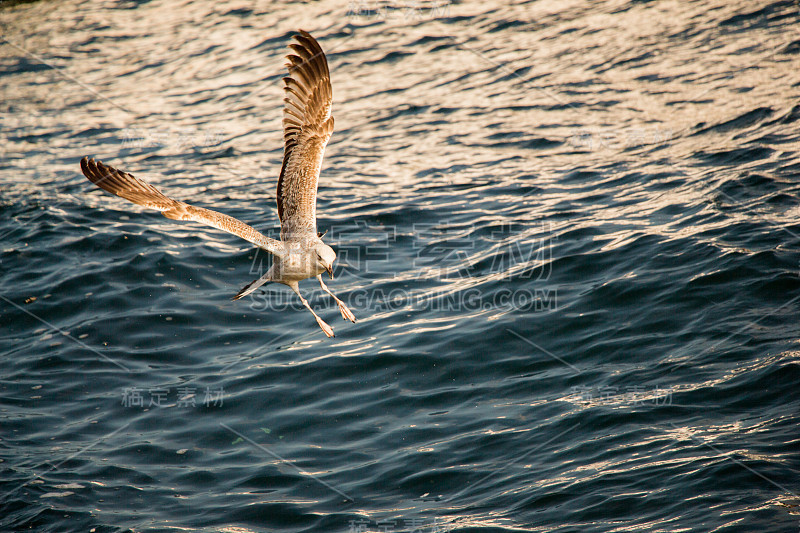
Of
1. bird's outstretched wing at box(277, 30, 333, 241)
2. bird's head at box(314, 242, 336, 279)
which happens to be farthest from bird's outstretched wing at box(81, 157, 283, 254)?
bird's outstretched wing at box(277, 30, 333, 241)

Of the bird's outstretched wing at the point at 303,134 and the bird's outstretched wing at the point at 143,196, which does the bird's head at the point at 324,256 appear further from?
the bird's outstretched wing at the point at 143,196

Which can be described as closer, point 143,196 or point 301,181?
point 143,196

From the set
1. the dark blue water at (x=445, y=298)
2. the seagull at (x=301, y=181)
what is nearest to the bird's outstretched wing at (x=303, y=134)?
the seagull at (x=301, y=181)

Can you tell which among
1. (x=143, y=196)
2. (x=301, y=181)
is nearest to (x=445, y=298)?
(x=301, y=181)

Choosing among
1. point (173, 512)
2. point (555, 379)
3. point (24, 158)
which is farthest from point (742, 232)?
point (24, 158)

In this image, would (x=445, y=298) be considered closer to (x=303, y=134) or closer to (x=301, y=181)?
Result: (x=301, y=181)

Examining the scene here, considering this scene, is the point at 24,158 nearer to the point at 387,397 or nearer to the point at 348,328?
the point at 348,328

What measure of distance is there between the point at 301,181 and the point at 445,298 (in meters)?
2.92

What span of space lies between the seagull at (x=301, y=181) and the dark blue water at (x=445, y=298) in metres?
1.58

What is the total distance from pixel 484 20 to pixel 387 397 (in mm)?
12017

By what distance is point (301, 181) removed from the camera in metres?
6.95

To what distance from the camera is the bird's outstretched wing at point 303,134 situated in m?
6.93

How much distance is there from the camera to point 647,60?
13.9 m

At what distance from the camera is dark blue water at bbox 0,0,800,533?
20.9ft
